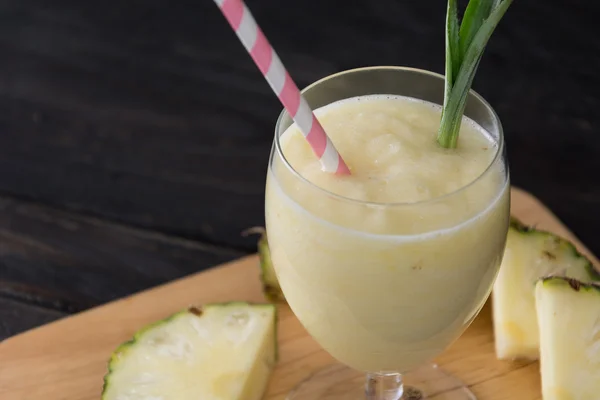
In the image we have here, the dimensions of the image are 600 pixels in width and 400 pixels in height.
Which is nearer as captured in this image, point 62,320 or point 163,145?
point 62,320

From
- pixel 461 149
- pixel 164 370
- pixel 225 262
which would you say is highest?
pixel 461 149

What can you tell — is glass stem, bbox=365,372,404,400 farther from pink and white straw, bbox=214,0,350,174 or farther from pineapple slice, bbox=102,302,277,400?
pink and white straw, bbox=214,0,350,174

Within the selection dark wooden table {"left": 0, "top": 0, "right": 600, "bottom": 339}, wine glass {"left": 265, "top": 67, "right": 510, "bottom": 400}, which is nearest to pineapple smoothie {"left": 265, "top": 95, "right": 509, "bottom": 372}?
wine glass {"left": 265, "top": 67, "right": 510, "bottom": 400}

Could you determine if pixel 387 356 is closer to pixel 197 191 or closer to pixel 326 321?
pixel 326 321

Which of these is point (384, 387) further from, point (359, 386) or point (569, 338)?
point (569, 338)

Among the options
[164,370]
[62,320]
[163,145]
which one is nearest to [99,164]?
[163,145]

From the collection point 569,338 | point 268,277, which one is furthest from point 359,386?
point 569,338
